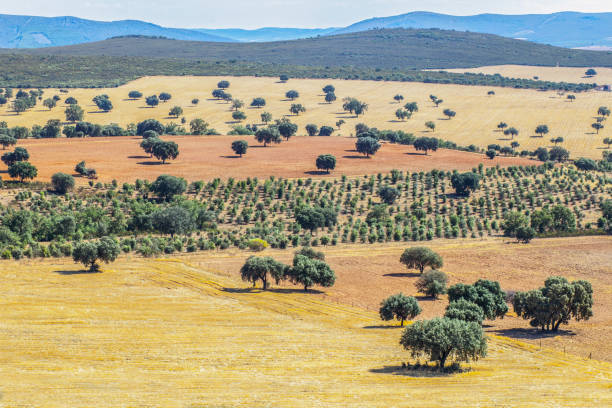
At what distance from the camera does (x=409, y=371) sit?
43.8 meters

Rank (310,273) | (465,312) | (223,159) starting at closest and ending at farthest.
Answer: (465,312), (310,273), (223,159)

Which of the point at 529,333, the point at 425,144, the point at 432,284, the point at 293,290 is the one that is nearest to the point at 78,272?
the point at 293,290

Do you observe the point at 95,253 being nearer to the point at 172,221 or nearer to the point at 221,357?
the point at 172,221

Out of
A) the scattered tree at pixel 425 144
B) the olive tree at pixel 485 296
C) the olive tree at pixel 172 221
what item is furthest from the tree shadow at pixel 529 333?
the scattered tree at pixel 425 144

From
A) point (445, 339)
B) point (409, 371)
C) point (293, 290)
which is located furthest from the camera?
point (293, 290)

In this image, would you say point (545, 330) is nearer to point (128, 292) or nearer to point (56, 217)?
point (128, 292)

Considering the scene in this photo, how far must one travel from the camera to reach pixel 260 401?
37.9m

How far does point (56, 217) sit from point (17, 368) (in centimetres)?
5055

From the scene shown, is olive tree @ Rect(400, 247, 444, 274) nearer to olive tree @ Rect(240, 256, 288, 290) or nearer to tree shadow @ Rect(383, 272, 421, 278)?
tree shadow @ Rect(383, 272, 421, 278)

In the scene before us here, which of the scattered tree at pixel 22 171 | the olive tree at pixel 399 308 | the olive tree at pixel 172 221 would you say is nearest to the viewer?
the olive tree at pixel 399 308

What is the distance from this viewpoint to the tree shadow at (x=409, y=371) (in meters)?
43.2

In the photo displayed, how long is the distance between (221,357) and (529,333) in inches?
1060

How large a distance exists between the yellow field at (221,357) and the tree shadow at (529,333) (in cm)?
294

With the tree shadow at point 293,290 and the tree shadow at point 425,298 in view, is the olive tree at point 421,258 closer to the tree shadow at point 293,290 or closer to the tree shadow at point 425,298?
the tree shadow at point 425,298
